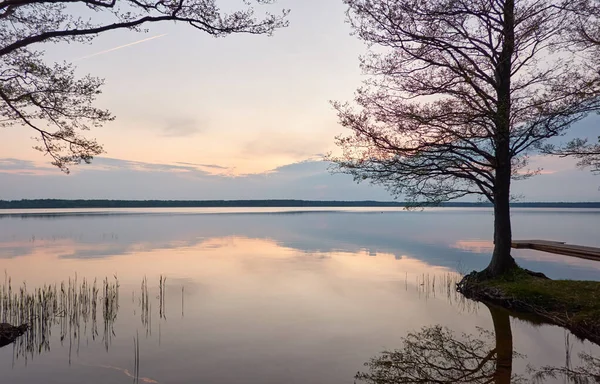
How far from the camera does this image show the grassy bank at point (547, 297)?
11594mm

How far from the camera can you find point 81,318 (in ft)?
42.8

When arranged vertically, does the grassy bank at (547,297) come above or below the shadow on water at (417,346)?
above

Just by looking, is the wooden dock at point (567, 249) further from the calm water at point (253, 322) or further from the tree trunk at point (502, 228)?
the calm water at point (253, 322)

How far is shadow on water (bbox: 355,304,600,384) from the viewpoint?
8875 millimetres

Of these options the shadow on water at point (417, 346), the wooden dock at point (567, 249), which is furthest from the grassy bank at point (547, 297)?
the wooden dock at point (567, 249)

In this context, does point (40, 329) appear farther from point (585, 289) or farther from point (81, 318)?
point (585, 289)

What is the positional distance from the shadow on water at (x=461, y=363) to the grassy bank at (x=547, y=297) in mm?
720

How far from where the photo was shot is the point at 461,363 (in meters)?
9.75

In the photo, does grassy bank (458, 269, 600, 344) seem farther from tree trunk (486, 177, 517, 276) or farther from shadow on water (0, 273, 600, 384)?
shadow on water (0, 273, 600, 384)

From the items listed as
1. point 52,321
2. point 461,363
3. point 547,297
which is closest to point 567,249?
point 547,297

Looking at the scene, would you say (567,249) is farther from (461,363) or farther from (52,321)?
(52,321)

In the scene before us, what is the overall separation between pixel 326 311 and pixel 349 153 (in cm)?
601

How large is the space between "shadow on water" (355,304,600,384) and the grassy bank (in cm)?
72

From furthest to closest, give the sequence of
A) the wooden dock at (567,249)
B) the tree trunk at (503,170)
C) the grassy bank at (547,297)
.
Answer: the wooden dock at (567,249), the tree trunk at (503,170), the grassy bank at (547,297)
